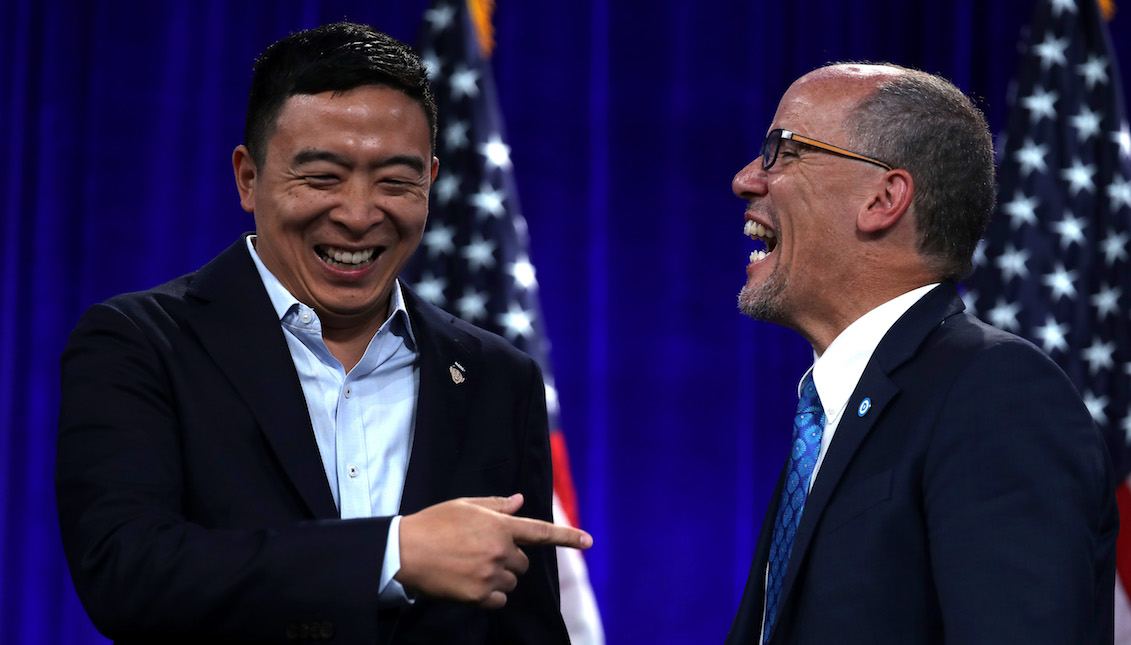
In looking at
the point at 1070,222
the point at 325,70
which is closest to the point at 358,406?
the point at 325,70

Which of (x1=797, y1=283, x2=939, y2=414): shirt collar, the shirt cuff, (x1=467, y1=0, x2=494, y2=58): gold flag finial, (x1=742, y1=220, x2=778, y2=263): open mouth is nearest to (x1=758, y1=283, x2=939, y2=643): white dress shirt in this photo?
(x1=797, y1=283, x2=939, y2=414): shirt collar

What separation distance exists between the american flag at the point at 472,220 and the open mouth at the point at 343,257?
6.38ft

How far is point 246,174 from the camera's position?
5.68 feet

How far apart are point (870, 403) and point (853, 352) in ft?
0.56

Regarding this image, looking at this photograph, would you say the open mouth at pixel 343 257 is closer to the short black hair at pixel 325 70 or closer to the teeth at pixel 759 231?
the short black hair at pixel 325 70

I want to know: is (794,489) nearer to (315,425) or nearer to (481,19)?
(315,425)

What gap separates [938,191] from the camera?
5.59ft

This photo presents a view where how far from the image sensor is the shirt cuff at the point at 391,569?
1.35m

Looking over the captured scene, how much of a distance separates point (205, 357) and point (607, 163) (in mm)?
3135

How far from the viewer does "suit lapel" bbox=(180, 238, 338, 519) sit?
1.50 meters

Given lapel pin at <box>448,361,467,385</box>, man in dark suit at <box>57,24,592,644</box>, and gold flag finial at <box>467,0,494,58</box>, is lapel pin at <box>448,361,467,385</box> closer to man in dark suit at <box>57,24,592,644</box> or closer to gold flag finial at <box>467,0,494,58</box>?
man in dark suit at <box>57,24,592,644</box>

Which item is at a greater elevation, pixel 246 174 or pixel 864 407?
pixel 246 174

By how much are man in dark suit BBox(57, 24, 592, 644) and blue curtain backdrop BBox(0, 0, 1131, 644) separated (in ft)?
8.49

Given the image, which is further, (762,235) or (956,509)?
(762,235)
